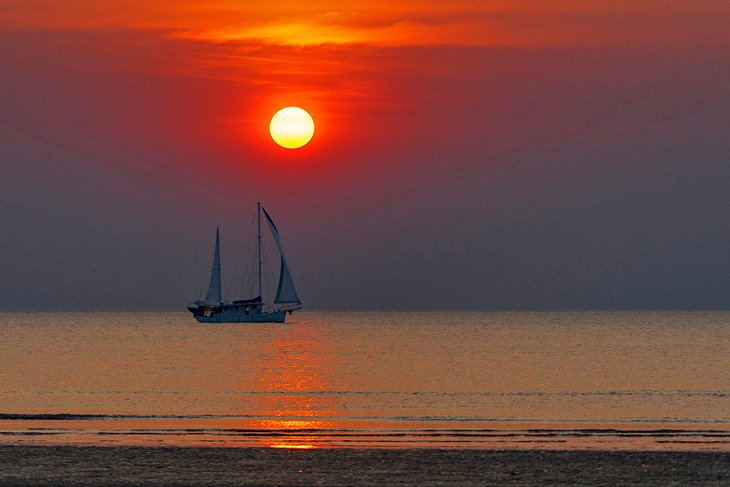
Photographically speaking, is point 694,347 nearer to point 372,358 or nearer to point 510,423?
point 372,358

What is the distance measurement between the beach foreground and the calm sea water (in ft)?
13.1

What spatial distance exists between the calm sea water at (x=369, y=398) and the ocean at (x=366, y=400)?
111 millimetres

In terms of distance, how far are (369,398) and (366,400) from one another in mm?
1762

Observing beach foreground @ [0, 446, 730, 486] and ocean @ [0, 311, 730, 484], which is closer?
beach foreground @ [0, 446, 730, 486]

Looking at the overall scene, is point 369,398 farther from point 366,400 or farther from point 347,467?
point 347,467

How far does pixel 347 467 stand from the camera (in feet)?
103

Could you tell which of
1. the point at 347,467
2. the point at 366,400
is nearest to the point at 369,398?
the point at 366,400

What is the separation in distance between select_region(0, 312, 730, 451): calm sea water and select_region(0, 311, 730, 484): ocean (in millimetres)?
111

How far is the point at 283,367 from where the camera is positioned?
109 meters

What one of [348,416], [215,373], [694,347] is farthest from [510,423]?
[694,347]

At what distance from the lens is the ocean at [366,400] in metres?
41.4

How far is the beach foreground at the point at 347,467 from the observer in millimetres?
28781

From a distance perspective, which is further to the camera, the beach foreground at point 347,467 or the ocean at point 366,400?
the ocean at point 366,400

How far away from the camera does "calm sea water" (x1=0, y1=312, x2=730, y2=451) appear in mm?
43781
